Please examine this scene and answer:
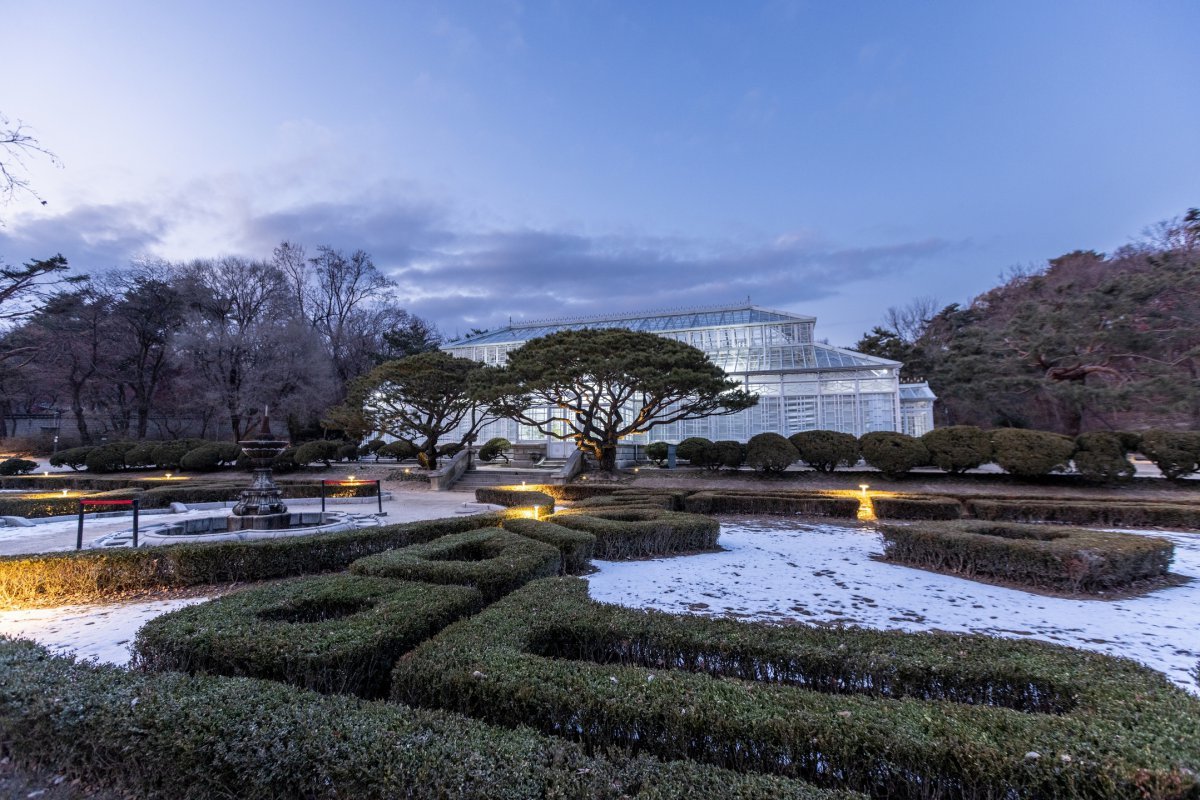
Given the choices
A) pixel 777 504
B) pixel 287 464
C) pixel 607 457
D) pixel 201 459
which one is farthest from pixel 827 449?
pixel 201 459

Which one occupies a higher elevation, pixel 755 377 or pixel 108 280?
pixel 108 280

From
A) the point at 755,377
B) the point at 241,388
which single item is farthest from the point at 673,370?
the point at 241,388

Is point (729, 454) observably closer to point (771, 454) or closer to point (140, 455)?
point (771, 454)

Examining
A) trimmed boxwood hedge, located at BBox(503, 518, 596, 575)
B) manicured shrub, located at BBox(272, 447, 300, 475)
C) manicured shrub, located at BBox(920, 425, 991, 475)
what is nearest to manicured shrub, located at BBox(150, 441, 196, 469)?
manicured shrub, located at BBox(272, 447, 300, 475)

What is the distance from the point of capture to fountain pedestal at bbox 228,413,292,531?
31.2 ft

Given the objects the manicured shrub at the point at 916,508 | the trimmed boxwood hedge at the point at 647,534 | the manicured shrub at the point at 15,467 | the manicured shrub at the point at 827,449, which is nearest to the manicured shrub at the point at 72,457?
the manicured shrub at the point at 15,467

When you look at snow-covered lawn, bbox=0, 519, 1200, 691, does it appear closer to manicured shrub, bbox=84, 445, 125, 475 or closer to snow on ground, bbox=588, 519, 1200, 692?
snow on ground, bbox=588, 519, 1200, 692

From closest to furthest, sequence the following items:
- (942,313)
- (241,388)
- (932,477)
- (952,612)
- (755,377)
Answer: (952,612) → (932,477) → (755,377) → (241,388) → (942,313)

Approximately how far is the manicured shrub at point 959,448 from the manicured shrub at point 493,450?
17.8 meters

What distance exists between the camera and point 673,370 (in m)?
16.9

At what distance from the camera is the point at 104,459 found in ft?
73.3

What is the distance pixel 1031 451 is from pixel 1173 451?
3073 mm

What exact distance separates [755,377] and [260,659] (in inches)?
918

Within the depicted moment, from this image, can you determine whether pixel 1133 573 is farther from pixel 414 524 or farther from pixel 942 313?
pixel 942 313
